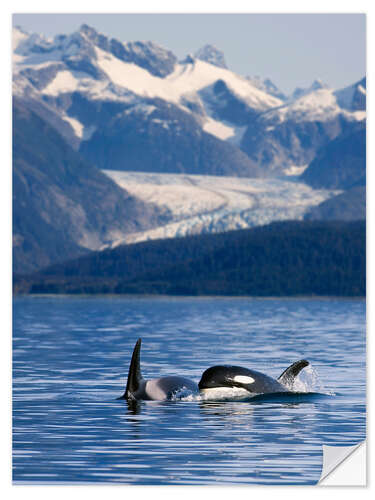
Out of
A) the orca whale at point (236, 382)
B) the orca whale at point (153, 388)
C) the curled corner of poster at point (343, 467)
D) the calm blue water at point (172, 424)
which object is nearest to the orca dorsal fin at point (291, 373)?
the orca whale at point (236, 382)

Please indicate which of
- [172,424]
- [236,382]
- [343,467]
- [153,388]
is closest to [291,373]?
[236,382]

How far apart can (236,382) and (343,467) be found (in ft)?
37.6

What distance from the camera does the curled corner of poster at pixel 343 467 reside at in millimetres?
21573

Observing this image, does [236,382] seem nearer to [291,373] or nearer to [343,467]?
[291,373]

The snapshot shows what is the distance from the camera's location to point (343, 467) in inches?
880

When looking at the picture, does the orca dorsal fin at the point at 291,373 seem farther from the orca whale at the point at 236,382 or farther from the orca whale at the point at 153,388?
the orca whale at the point at 153,388

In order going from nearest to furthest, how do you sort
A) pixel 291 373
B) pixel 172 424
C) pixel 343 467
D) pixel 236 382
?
pixel 343 467
pixel 172 424
pixel 236 382
pixel 291 373

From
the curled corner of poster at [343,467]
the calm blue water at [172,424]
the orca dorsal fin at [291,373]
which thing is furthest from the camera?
the orca dorsal fin at [291,373]

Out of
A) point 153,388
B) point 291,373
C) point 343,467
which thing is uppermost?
point 291,373

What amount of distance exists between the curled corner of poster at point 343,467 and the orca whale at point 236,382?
410 inches

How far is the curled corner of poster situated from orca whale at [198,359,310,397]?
1041 cm
